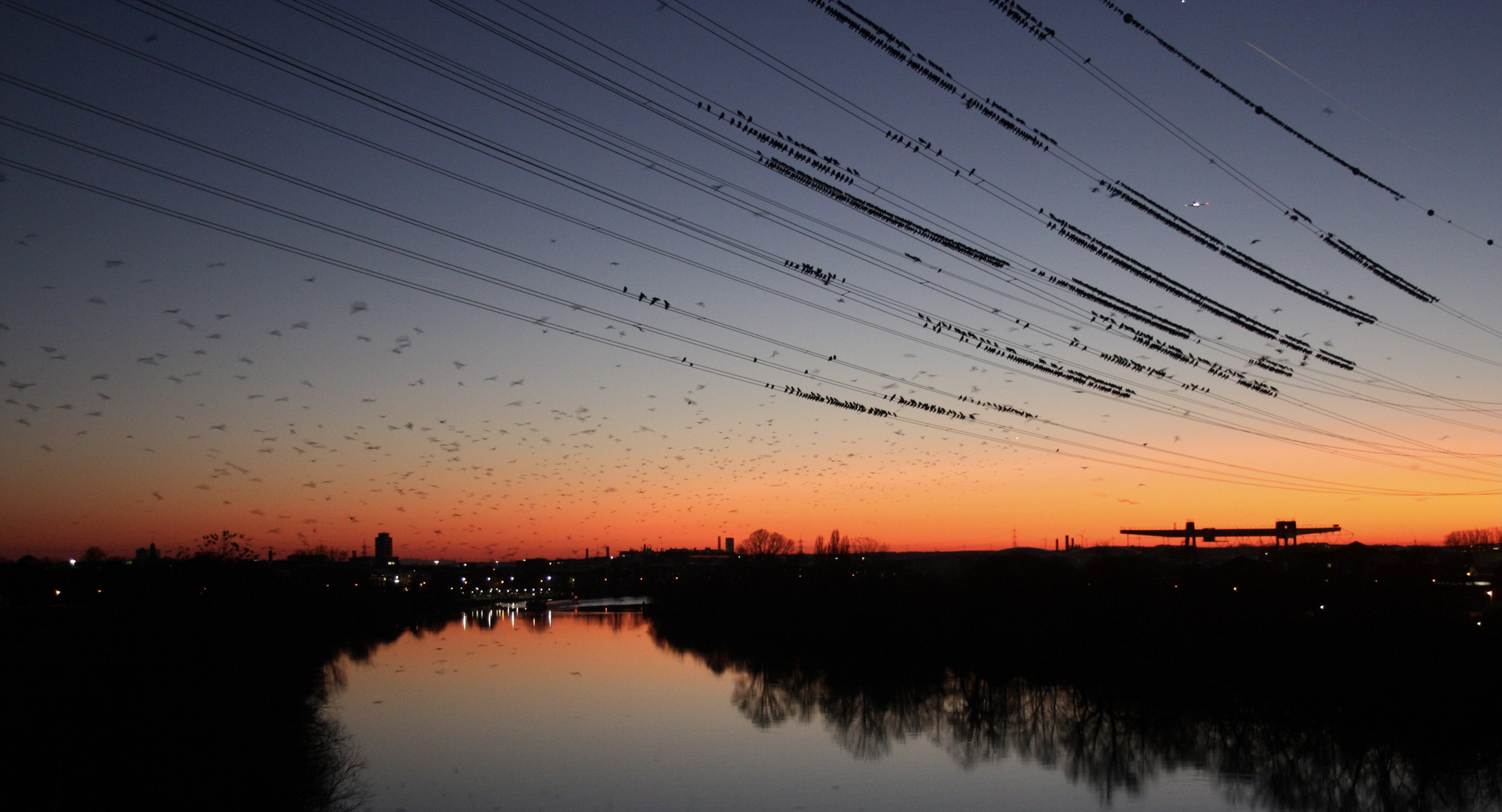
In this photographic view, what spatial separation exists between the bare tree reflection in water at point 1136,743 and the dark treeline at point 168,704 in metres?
20.7

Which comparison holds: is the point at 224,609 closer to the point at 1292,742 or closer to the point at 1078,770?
the point at 1078,770

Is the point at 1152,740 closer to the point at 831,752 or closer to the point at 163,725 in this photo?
the point at 831,752

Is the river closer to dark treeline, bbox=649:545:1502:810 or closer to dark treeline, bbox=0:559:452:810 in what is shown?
dark treeline, bbox=649:545:1502:810

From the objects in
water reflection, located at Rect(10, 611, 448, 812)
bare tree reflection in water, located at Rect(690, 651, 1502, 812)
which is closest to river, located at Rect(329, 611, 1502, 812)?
bare tree reflection in water, located at Rect(690, 651, 1502, 812)

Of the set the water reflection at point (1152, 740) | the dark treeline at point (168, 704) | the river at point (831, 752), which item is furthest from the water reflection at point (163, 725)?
the water reflection at point (1152, 740)

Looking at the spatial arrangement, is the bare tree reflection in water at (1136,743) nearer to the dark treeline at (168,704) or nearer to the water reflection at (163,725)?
the water reflection at (163,725)

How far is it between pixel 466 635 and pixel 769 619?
3038 centimetres

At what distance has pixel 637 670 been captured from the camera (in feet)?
217

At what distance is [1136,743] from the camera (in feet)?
131

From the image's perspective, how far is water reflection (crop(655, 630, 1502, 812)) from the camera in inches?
1275

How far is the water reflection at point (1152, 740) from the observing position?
32375 millimetres

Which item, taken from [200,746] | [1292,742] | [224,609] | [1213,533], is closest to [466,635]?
[224,609]

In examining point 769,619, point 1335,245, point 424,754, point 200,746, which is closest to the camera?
point 1335,245

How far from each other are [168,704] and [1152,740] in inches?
1431
